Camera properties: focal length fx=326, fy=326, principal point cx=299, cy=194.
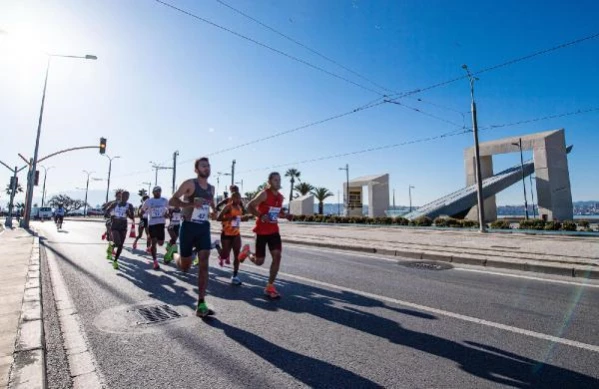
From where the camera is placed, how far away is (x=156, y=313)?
392cm

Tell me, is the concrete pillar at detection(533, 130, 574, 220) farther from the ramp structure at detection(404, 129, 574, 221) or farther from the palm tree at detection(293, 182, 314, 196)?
the palm tree at detection(293, 182, 314, 196)

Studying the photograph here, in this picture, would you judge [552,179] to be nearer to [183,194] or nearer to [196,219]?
[196,219]

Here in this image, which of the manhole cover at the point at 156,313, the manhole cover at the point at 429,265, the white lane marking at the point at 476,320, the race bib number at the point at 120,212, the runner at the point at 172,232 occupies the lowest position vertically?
the manhole cover at the point at 156,313

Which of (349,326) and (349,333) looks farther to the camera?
(349,326)

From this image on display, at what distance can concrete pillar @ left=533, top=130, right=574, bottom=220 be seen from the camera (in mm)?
30766

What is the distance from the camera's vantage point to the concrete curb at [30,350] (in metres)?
2.21

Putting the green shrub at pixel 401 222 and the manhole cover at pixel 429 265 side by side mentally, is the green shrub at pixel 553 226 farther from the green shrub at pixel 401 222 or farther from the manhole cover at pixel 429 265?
the manhole cover at pixel 429 265

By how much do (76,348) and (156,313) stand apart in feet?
3.47

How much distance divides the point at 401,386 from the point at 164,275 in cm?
525

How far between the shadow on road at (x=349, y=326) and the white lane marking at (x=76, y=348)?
65 centimetres

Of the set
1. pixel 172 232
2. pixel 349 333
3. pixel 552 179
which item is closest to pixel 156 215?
pixel 172 232

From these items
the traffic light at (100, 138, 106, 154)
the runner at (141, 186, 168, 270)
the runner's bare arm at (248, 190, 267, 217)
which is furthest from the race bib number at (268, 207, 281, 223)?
the traffic light at (100, 138, 106, 154)

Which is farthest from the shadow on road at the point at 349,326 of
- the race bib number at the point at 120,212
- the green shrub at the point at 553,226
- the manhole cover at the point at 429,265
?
the green shrub at the point at 553,226

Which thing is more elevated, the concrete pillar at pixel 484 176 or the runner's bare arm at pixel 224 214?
the concrete pillar at pixel 484 176
